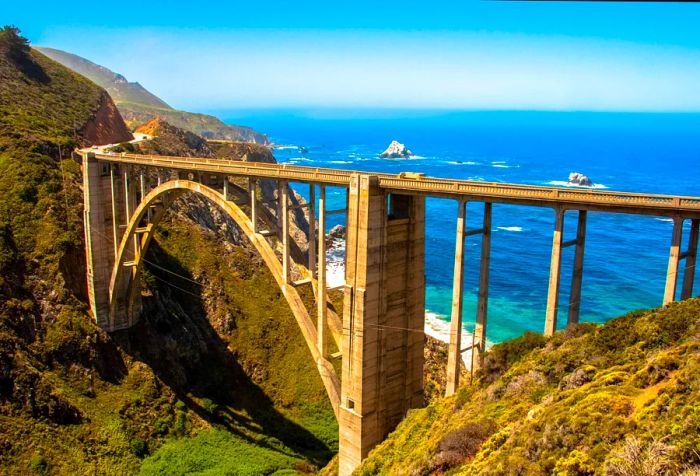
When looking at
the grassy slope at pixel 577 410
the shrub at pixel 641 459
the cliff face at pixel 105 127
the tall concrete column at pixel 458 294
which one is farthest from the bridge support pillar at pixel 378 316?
the cliff face at pixel 105 127

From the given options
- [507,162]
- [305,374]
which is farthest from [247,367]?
[507,162]

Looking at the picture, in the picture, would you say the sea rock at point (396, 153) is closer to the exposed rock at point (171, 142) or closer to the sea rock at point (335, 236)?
the sea rock at point (335, 236)

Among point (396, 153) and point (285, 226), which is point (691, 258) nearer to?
point (285, 226)

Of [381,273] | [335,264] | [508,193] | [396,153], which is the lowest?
[335,264]

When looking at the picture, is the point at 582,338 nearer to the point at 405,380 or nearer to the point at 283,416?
the point at 405,380

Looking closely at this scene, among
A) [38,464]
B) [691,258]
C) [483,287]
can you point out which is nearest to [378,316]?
[483,287]

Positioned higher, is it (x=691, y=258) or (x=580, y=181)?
(x=691, y=258)
